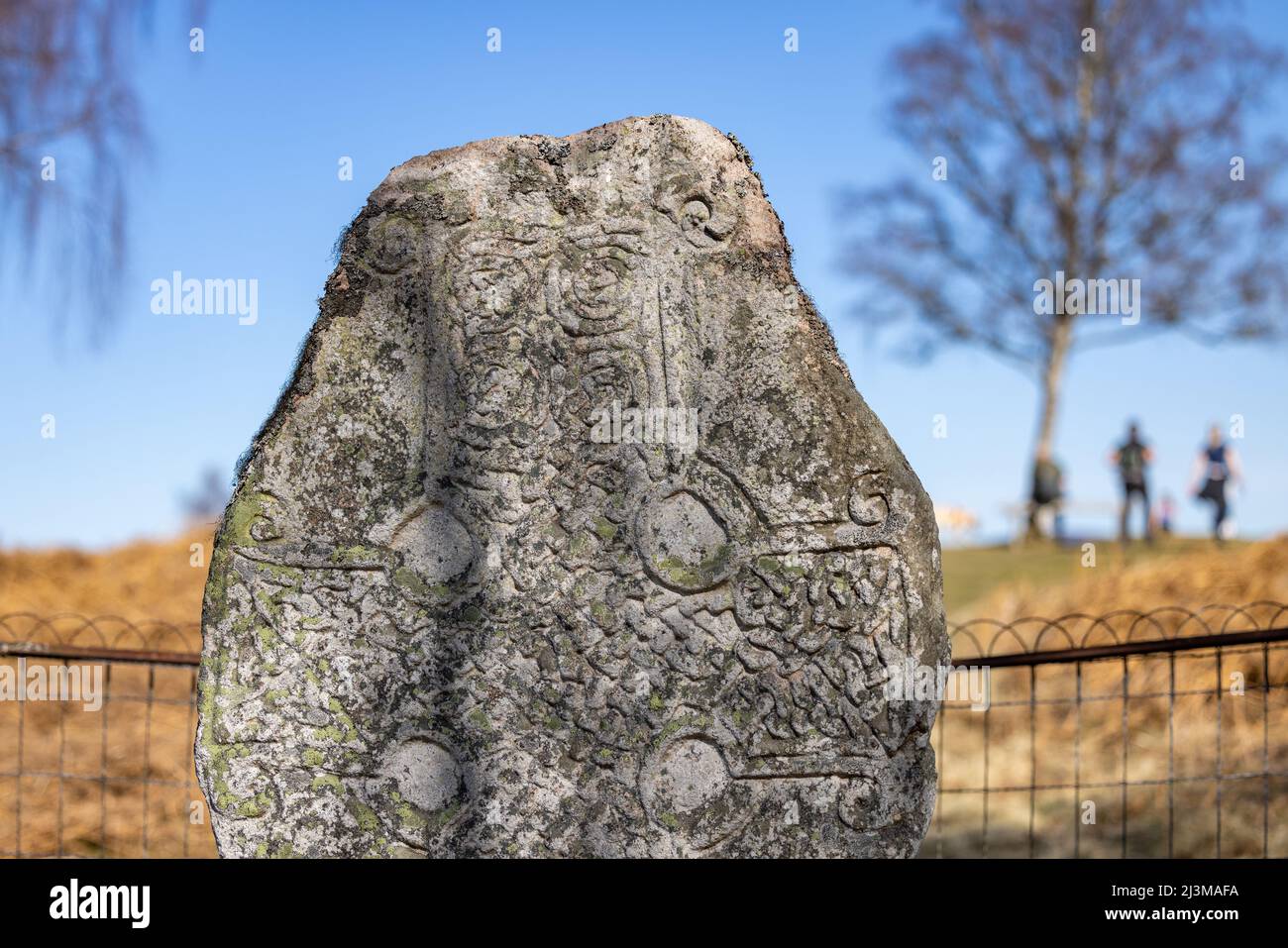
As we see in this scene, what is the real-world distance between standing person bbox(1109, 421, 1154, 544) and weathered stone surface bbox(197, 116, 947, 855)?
958 centimetres

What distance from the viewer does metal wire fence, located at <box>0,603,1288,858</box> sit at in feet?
15.4

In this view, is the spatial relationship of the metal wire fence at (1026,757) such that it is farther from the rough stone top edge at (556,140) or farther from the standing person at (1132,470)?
the standing person at (1132,470)

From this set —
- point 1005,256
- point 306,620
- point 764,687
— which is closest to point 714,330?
point 764,687

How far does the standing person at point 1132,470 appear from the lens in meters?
11.2

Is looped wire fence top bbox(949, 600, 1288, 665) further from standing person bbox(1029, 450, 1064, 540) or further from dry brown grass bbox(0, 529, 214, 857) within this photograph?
standing person bbox(1029, 450, 1064, 540)

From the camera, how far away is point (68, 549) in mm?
10141

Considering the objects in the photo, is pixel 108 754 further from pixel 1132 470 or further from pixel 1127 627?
pixel 1132 470

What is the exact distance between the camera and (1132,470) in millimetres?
11297

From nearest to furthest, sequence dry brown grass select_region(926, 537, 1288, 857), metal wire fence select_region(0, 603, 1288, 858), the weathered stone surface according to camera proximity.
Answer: the weathered stone surface < metal wire fence select_region(0, 603, 1288, 858) < dry brown grass select_region(926, 537, 1288, 857)

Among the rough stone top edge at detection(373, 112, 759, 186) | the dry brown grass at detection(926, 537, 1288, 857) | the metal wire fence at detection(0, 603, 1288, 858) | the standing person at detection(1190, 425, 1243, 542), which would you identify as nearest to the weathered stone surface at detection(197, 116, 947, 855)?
the rough stone top edge at detection(373, 112, 759, 186)

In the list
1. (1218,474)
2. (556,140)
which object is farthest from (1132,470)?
(556,140)

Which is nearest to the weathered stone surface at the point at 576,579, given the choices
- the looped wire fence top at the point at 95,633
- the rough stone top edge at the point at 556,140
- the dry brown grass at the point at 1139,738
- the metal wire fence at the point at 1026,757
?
the rough stone top edge at the point at 556,140

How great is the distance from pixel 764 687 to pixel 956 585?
8.21m
